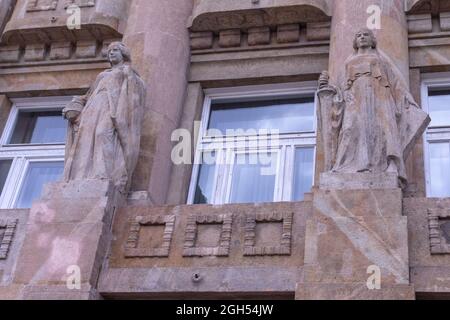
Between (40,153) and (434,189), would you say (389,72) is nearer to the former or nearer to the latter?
(434,189)

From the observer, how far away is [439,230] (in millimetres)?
10445

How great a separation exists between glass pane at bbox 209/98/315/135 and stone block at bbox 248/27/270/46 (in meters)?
A: 1.06

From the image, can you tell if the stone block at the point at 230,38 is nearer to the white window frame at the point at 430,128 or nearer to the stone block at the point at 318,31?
the stone block at the point at 318,31

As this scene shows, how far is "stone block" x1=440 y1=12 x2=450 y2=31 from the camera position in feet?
47.5

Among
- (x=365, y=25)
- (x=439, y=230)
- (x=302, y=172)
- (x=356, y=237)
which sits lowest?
(x=356, y=237)

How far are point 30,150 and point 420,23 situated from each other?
7236 millimetres

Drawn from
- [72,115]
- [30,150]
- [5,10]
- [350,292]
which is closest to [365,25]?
[72,115]

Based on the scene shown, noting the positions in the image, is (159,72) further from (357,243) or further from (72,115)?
(357,243)

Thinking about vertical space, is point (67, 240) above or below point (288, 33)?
below

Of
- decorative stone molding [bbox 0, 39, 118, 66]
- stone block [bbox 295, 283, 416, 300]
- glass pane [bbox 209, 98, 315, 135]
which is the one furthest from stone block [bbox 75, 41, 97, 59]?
stone block [bbox 295, 283, 416, 300]

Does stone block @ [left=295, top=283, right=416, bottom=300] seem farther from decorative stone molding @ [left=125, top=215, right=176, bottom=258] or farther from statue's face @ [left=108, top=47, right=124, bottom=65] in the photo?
statue's face @ [left=108, top=47, right=124, bottom=65]

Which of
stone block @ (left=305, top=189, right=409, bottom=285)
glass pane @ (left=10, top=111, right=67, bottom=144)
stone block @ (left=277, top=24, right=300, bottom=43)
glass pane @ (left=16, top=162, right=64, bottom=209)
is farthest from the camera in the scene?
glass pane @ (left=10, top=111, right=67, bottom=144)
